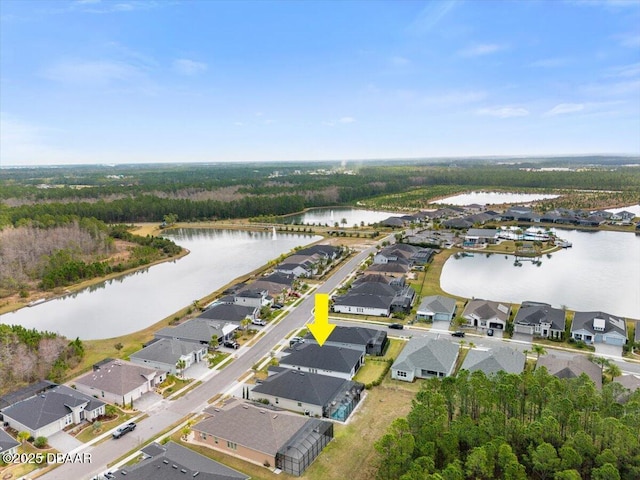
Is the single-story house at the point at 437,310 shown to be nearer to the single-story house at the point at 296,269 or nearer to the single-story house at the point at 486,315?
the single-story house at the point at 486,315

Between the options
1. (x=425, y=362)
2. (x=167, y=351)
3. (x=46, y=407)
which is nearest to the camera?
(x=46, y=407)

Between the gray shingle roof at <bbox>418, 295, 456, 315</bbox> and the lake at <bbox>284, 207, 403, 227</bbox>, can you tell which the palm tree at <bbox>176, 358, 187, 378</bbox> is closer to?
the gray shingle roof at <bbox>418, 295, 456, 315</bbox>

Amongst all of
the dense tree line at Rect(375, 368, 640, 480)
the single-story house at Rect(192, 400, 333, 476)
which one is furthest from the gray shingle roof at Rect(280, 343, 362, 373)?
the dense tree line at Rect(375, 368, 640, 480)

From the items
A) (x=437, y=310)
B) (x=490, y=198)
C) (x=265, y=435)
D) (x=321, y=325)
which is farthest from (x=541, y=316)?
(x=490, y=198)

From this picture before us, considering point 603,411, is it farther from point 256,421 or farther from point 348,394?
point 256,421

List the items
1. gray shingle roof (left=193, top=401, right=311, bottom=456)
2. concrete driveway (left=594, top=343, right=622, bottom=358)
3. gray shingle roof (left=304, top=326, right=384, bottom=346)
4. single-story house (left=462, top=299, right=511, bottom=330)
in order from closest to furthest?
gray shingle roof (left=193, top=401, right=311, bottom=456) < concrete driveway (left=594, top=343, right=622, bottom=358) < gray shingle roof (left=304, top=326, right=384, bottom=346) < single-story house (left=462, top=299, right=511, bottom=330)

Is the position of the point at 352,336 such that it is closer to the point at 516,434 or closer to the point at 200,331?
the point at 200,331
